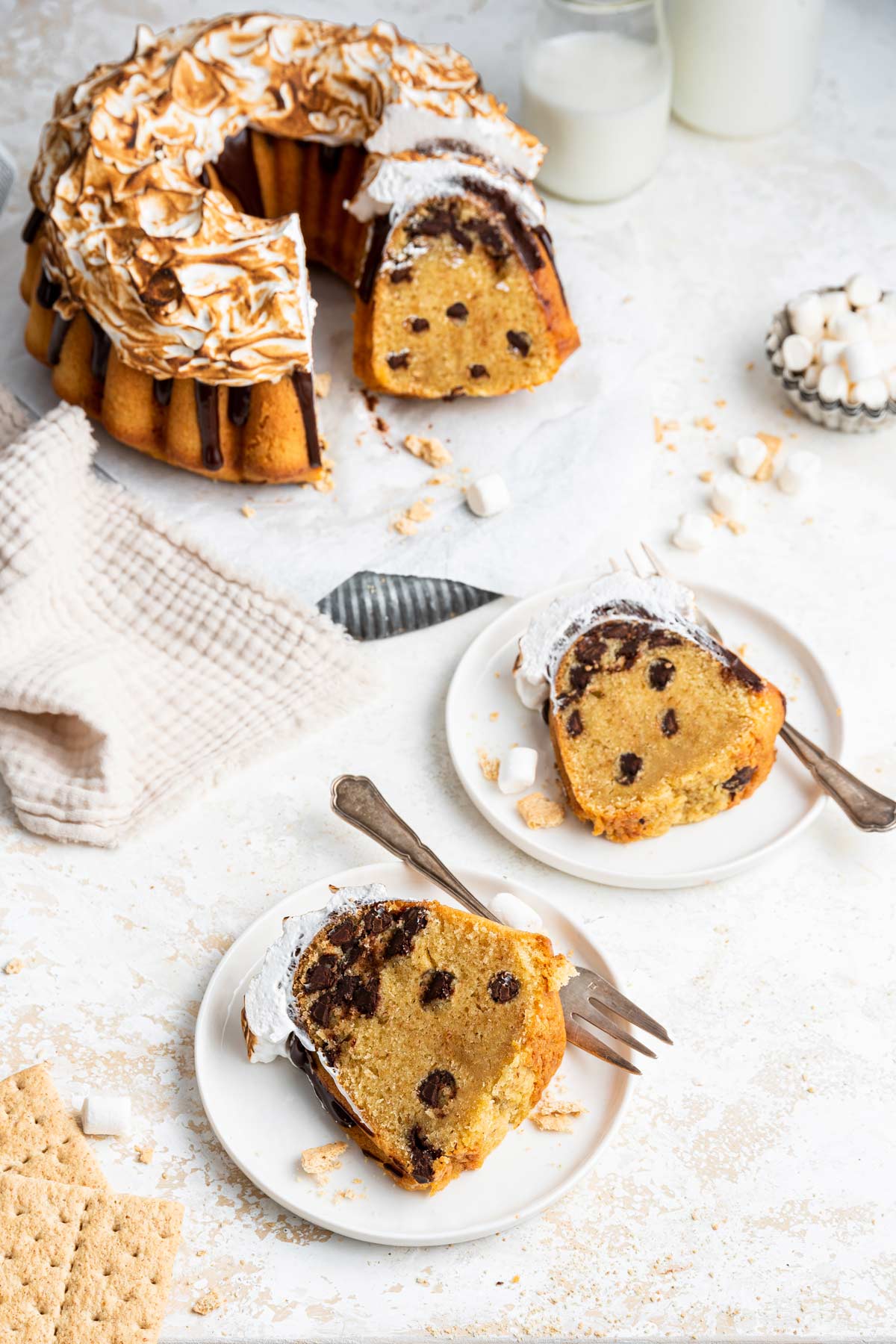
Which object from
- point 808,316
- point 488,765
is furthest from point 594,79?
point 488,765

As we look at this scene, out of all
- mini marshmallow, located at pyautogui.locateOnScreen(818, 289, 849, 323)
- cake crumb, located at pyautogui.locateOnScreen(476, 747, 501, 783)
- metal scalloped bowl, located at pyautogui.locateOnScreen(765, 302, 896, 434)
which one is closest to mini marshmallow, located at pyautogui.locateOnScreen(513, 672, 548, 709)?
cake crumb, located at pyautogui.locateOnScreen(476, 747, 501, 783)

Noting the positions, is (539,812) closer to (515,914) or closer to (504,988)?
(515,914)

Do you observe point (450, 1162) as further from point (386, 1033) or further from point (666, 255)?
point (666, 255)

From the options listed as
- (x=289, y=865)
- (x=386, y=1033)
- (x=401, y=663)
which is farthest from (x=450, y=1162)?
(x=401, y=663)

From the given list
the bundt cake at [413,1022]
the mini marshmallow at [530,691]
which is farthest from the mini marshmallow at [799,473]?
the bundt cake at [413,1022]

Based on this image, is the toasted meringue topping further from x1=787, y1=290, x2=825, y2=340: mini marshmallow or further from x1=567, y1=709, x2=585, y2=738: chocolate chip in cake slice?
x1=567, y1=709, x2=585, y2=738: chocolate chip in cake slice

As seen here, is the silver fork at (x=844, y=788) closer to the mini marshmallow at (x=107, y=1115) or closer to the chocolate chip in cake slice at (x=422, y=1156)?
the chocolate chip in cake slice at (x=422, y=1156)
